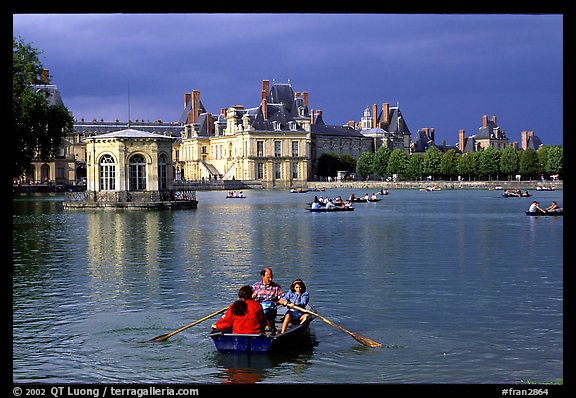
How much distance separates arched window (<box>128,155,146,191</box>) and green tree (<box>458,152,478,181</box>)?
6630 centimetres

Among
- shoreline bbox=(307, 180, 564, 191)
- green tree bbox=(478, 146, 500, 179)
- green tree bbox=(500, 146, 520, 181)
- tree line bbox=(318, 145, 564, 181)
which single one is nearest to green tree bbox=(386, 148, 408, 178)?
tree line bbox=(318, 145, 564, 181)

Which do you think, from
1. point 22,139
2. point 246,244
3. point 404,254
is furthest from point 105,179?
point 404,254

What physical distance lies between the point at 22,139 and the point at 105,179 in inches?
225

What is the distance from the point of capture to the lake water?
11.9 metres

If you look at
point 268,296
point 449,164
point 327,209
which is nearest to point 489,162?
point 449,164

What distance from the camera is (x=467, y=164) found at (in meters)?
112

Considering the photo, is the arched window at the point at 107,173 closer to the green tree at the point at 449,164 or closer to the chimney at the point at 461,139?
the green tree at the point at 449,164

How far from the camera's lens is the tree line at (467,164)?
109312 mm

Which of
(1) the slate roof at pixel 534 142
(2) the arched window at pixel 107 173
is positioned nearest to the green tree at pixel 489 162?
(1) the slate roof at pixel 534 142

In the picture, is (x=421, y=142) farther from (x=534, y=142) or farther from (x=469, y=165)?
(x=469, y=165)

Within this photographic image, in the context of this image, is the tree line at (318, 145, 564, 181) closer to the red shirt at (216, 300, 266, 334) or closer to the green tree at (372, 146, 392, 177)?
the green tree at (372, 146, 392, 177)

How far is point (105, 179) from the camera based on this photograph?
53938mm
